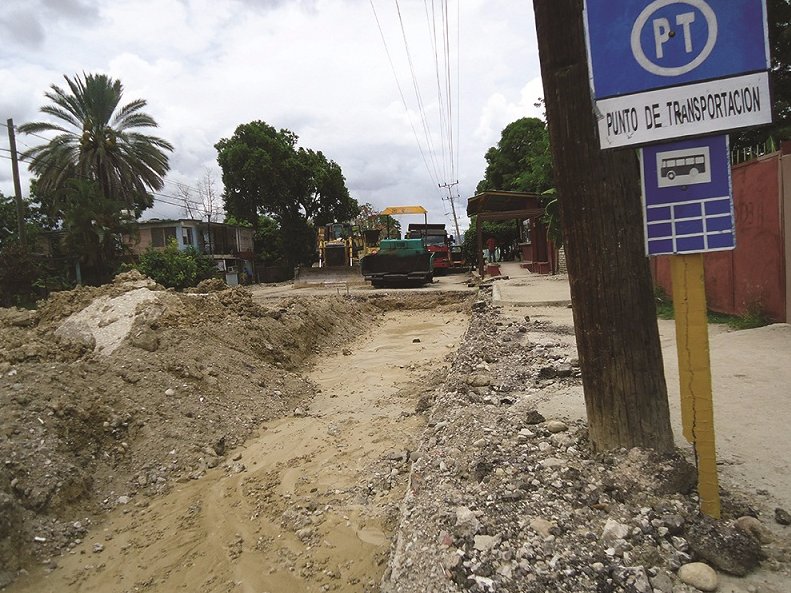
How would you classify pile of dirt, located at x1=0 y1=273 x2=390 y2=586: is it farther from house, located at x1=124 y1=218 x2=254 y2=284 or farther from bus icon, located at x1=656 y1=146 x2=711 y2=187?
house, located at x1=124 y1=218 x2=254 y2=284

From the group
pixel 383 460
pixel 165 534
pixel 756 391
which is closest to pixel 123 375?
pixel 165 534

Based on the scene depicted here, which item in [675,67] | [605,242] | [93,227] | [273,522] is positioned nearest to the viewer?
[675,67]

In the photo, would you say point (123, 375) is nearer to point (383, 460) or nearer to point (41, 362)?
point (41, 362)

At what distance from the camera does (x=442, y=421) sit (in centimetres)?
422

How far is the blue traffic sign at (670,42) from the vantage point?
6.54 ft

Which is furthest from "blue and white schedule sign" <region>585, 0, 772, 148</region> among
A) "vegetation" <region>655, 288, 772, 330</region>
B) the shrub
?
the shrub

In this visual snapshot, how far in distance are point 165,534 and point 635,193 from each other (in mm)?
3870

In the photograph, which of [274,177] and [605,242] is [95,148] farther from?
[605,242]

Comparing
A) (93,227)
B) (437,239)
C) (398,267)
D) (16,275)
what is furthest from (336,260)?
(16,275)

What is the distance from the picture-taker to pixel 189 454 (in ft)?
16.8

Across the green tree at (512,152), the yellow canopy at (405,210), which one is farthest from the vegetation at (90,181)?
the green tree at (512,152)

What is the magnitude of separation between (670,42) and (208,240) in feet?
127

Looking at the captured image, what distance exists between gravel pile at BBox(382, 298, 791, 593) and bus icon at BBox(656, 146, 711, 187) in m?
1.32

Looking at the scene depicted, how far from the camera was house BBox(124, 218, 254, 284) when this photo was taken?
35.8 metres
